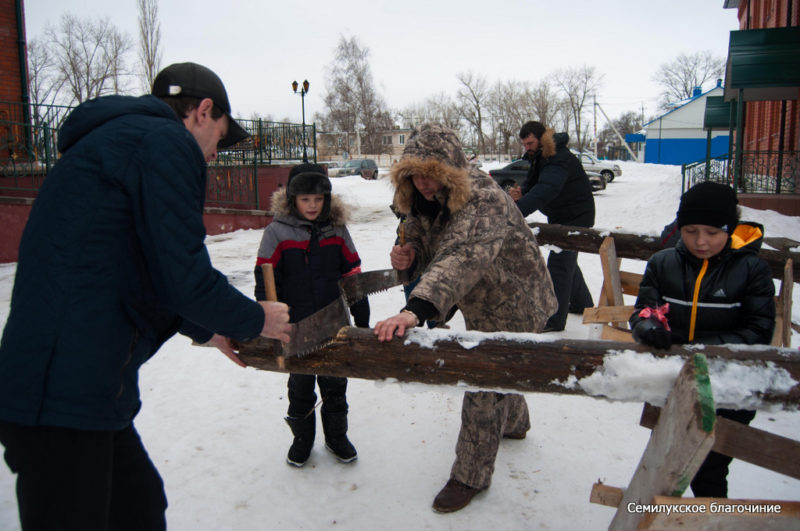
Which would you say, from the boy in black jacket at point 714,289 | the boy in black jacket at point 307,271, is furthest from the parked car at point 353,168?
the boy in black jacket at point 714,289

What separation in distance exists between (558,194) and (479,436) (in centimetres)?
304

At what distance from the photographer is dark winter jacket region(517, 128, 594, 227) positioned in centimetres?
494

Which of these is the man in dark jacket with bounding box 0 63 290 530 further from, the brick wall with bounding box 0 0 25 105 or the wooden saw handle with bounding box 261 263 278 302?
the brick wall with bounding box 0 0 25 105

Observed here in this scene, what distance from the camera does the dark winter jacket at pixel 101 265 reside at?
1.33 m

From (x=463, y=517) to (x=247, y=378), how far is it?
7.25 feet

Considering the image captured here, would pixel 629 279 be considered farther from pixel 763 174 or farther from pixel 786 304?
pixel 763 174

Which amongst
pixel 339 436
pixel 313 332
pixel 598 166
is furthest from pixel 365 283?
pixel 598 166

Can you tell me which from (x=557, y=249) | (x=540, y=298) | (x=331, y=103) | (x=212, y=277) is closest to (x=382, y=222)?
(x=557, y=249)

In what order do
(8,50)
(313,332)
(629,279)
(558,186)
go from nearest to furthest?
1. (313,332)
2. (629,279)
3. (558,186)
4. (8,50)

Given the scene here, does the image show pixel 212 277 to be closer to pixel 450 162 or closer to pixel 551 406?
pixel 450 162

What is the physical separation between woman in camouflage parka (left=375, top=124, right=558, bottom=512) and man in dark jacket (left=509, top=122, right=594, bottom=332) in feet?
7.19

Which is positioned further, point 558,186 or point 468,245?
point 558,186

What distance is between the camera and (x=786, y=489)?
2.71 metres

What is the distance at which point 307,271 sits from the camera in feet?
9.81
